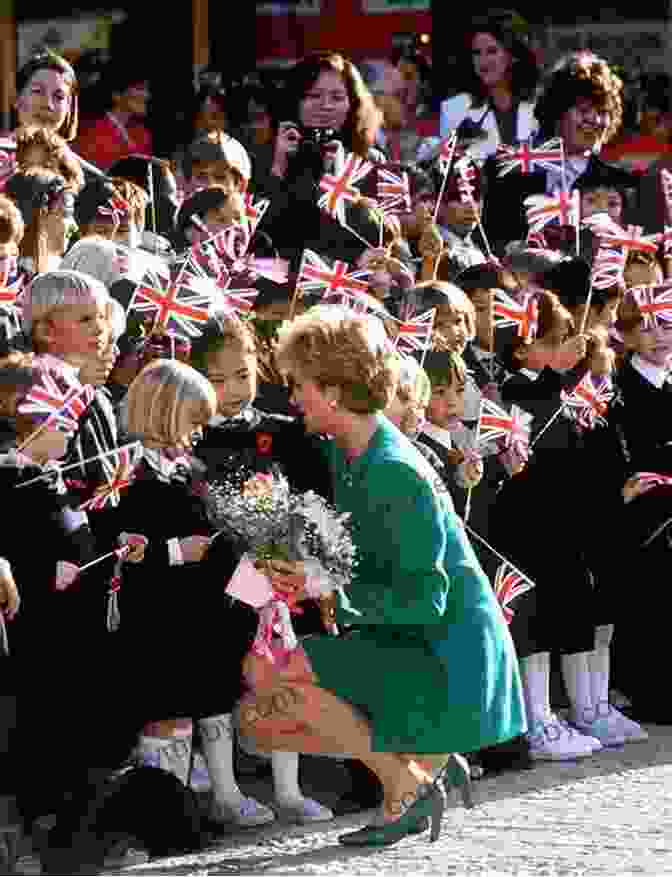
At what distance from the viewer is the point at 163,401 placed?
6.85 meters

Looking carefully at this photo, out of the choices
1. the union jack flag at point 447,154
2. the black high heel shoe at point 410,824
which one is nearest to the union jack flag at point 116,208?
the union jack flag at point 447,154

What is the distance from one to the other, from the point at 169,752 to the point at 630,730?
203cm

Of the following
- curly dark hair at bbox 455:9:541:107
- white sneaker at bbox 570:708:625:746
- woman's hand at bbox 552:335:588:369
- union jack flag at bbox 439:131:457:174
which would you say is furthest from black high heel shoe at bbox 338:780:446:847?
curly dark hair at bbox 455:9:541:107

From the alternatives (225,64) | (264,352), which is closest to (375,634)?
(264,352)

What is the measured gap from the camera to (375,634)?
22.6 ft

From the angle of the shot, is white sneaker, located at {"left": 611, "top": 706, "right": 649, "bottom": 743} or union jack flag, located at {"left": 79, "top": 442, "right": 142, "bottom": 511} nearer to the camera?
union jack flag, located at {"left": 79, "top": 442, "right": 142, "bottom": 511}

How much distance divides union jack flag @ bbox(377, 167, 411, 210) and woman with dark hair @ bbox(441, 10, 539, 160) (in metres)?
1.02

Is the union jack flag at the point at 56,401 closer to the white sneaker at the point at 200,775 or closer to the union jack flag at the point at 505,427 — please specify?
the white sneaker at the point at 200,775

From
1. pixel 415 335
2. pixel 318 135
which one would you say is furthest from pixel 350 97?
pixel 415 335

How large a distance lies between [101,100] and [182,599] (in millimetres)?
4953

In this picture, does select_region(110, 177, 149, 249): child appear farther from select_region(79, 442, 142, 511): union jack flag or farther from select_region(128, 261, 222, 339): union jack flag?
select_region(79, 442, 142, 511): union jack flag

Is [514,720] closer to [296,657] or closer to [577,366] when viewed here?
[296,657]

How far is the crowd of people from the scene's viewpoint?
22.0 feet

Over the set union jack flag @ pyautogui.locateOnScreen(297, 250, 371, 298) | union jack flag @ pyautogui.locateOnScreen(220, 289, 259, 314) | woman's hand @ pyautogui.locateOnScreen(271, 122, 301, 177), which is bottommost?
union jack flag @ pyautogui.locateOnScreen(220, 289, 259, 314)
